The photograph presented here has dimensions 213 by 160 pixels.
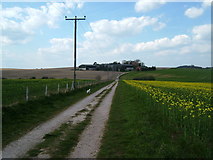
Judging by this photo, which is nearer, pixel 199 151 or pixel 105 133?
pixel 199 151

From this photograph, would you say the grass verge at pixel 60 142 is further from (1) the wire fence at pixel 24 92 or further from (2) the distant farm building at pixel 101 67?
(2) the distant farm building at pixel 101 67

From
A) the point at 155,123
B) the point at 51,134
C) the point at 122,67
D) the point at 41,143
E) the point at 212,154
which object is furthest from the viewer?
the point at 122,67

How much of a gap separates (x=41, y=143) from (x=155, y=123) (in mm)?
4917

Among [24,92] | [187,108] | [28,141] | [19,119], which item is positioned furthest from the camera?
[24,92]

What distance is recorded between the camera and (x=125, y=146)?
695 cm

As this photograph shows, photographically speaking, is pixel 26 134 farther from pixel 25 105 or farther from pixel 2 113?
pixel 25 105

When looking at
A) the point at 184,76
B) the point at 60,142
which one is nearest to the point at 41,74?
the point at 184,76

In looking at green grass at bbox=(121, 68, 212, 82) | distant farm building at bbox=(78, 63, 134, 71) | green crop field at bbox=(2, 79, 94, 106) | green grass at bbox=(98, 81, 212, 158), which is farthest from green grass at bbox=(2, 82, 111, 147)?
distant farm building at bbox=(78, 63, 134, 71)

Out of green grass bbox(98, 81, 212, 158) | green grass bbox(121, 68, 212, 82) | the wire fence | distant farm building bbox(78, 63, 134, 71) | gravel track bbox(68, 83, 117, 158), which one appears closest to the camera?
green grass bbox(98, 81, 212, 158)

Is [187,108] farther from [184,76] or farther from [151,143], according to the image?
[184,76]

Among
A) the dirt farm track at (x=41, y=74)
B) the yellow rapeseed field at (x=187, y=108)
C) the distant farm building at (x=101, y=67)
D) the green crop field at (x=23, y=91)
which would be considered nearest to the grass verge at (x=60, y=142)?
the yellow rapeseed field at (x=187, y=108)

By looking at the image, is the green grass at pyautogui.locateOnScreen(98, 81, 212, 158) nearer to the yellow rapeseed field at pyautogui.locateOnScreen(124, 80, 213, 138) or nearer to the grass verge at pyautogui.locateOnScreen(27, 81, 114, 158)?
the yellow rapeseed field at pyautogui.locateOnScreen(124, 80, 213, 138)

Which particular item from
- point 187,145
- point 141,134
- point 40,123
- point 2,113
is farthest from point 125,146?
point 2,113

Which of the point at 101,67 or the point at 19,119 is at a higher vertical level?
the point at 101,67
